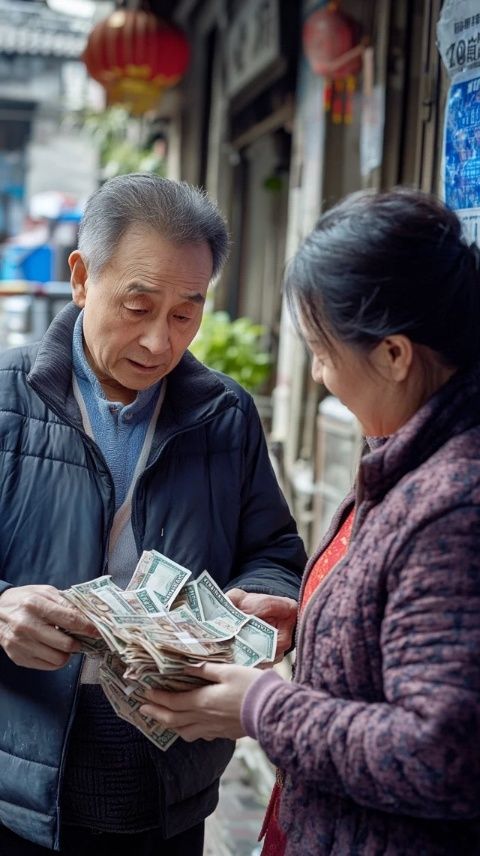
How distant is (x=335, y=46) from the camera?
4.85 meters

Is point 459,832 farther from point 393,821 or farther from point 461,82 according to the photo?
point 461,82

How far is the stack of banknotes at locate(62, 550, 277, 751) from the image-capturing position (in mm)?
1714

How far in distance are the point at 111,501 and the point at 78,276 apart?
514 mm

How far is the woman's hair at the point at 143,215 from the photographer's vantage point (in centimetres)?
218

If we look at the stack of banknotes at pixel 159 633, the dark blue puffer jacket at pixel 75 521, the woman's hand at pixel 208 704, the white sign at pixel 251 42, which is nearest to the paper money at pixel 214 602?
the stack of banknotes at pixel 159 633

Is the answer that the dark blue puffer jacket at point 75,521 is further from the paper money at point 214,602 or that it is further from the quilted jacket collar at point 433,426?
Result: the quilted jacket collar at point 433,426

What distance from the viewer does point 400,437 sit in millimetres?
1546

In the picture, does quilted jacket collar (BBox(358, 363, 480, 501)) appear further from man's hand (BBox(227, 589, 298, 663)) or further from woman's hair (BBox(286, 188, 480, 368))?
man's hand (BBox(227, 589, 298, 663))

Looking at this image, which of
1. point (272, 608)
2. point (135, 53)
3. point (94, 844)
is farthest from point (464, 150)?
point (135, 53)

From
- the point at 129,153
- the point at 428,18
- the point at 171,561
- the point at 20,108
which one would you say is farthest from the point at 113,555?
A: the point at 20,108

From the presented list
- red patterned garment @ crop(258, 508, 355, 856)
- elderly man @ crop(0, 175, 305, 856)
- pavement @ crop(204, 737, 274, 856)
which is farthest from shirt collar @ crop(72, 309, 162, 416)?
pavement @ crop(204, 737, 274, 856)

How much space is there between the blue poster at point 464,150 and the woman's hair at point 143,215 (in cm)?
54

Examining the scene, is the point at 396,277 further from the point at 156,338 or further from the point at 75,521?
the point at 75,521

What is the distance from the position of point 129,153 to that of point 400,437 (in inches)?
481
